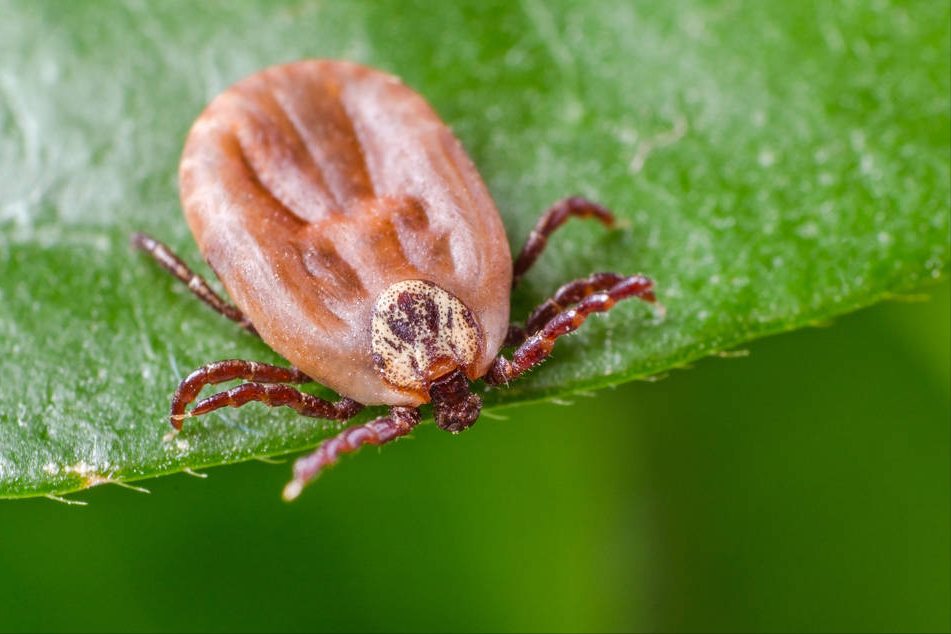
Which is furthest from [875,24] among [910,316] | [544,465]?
[544,465]

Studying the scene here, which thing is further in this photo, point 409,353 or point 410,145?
point 410,145

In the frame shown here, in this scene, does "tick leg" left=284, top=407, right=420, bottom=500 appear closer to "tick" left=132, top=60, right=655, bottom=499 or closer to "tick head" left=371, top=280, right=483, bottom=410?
"tick" left=132, top=60, right=655, bottom=499

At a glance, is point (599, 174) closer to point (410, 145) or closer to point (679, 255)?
point (679, 255)

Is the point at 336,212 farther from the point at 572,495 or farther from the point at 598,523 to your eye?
the point at 598,523

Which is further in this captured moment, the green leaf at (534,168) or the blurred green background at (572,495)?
the blurred green background at (572,495)

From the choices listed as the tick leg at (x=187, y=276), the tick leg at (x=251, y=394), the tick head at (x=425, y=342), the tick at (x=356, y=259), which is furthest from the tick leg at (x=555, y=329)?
the tick leg at (x=187, y=276)

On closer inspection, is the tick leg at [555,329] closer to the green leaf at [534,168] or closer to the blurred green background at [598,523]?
the green leaf at [534,168]

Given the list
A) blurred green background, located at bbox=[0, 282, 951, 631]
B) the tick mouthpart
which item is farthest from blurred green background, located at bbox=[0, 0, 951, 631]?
the tick mouthpart
